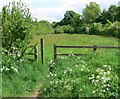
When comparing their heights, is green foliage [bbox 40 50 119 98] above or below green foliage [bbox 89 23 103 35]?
below

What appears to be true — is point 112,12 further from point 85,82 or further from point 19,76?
point 85,82

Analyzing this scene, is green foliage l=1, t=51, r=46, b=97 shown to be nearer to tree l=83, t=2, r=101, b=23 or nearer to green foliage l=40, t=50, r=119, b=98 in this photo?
green foliage l=40, t=50, r=119, b=98

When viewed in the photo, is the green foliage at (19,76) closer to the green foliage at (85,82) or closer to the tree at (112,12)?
the green foliage at (85,82)

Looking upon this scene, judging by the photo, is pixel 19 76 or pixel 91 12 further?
pixel 91 12

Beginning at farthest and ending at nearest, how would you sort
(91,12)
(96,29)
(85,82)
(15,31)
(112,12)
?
(91,12)
(112,12)
(96,29)
(15,31)
(85,82)

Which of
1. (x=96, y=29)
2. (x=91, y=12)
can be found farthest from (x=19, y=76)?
(x=91, y=12)

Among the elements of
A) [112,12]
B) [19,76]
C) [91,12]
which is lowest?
[19,76]

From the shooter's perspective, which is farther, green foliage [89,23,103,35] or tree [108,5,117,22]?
tree [108,5,117,22]

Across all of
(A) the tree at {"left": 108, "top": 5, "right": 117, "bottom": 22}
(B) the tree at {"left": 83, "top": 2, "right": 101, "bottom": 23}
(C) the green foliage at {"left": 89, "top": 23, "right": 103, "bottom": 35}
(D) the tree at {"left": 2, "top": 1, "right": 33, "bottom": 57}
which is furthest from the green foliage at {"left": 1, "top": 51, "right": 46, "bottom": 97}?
(B) the tree at {"left": 83, "top": 2, "right": 101, "bottom": 23}

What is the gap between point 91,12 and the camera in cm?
5628

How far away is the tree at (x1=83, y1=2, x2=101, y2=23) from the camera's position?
55.9 meters

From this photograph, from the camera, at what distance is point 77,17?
55.9m

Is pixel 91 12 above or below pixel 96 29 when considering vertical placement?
above

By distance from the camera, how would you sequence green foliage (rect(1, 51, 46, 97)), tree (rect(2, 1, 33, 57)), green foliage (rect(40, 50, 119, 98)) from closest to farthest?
green foliage (rect(40, 50, 119, 98)) < green foliage (rect(1, 51, 46, 97)) < tree (rect(2, 1, 33, 57))
